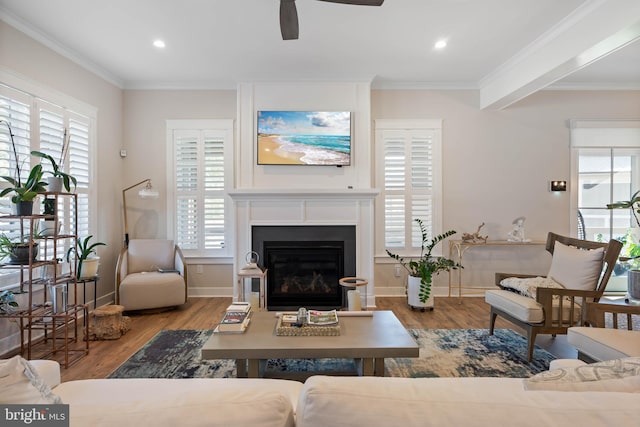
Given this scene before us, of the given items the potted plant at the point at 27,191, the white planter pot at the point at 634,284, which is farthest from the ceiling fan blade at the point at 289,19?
the white planter pot at the point at 634,284

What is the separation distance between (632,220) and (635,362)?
497 cm

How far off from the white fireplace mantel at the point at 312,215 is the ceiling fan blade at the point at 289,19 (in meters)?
2.06

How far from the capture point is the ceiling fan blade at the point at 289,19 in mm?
2215

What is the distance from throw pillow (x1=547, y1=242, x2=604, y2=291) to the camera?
2.73m

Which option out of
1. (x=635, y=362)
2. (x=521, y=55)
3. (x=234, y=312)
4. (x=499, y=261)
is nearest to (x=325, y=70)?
(x=521, y=55)

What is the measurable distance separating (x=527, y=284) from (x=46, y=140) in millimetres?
4805

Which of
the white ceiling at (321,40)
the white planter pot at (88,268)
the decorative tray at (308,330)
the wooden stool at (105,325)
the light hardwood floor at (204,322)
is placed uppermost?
the white ceiling at (321,40)

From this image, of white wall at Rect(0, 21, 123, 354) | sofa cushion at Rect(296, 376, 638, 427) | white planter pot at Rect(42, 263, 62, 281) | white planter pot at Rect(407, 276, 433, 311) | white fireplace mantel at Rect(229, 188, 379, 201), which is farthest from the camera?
white fireplace mantel at Rect(229, 188, 379, 201)

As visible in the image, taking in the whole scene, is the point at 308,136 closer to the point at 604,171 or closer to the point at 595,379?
the point at 595,379

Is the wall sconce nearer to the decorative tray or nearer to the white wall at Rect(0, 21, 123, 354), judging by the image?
the decorative tray

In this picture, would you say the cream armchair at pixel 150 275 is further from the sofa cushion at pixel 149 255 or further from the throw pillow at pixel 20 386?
the throw pillow at pixel 20 386

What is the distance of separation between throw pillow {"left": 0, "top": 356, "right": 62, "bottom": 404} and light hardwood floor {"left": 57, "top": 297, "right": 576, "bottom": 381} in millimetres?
1867

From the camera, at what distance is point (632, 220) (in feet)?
15.5

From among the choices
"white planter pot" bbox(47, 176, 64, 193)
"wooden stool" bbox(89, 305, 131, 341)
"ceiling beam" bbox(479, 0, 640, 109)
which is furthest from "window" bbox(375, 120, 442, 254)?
"white planter pot" bbox(47, 176, 64, 193)
